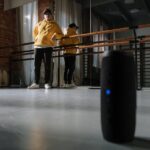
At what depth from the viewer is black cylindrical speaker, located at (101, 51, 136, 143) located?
0.64 meters

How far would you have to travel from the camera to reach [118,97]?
25.3 inches

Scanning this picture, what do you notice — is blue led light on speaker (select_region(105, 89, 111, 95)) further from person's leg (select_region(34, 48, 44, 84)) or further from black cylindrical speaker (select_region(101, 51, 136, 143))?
person's leg (select_region(34, 48, 44, 84))

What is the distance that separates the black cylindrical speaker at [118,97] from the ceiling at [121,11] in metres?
6.27

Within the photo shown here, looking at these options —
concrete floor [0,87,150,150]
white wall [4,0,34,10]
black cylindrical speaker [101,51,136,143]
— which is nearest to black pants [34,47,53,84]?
white wall [4,0,34,10]

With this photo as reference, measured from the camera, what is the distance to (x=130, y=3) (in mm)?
7008

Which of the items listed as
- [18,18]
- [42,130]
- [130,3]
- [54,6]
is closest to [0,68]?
[18,18]

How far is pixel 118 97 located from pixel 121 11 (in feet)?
24.0

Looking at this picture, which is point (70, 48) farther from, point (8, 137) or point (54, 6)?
point (8, 137)

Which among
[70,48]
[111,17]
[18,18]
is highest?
[111,17]

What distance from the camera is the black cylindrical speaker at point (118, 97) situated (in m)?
0.64

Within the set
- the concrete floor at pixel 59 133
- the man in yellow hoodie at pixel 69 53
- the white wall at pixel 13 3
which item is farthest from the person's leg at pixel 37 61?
the concrete floor at pixel 59 133

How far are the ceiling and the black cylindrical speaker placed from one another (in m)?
6.27

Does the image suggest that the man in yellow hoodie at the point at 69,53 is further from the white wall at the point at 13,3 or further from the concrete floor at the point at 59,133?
the concrete floor at the point at 59,133

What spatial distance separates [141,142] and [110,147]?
0.33ft
